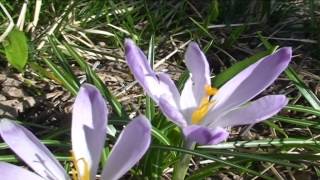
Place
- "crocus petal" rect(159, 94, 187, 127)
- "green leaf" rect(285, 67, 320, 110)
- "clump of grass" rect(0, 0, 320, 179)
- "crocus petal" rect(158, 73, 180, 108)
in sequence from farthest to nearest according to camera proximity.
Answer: "green leaf" rect(285, 67, 320, 110) < "clump of grass" rect(0, 0, 320, 179) < "crocus petal" rect(158, 73, 180, 108) < "crocus petal" rect(159, 94, 187, 127)

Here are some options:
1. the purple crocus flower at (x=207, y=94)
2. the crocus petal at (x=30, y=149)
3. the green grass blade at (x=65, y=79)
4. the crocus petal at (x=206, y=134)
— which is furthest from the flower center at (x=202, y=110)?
the green grass blade at (x=65, y=79)

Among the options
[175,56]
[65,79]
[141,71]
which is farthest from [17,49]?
[141,71]

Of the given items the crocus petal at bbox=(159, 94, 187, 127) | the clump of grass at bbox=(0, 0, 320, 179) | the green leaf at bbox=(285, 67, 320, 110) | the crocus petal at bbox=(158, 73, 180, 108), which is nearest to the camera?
the crocus petal at bbox=(159, 94, 187, 127)

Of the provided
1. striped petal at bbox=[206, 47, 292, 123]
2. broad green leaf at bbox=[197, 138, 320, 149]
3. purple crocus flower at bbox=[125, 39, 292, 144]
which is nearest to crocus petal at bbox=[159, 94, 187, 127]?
purple crocus flower at bbox=[125, 39, 292, 144]

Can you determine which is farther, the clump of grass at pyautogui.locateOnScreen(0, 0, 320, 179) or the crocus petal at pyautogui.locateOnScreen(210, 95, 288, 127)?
the clump of grass at pyautogui.locateOnScreen(0, 0, 320, 179)

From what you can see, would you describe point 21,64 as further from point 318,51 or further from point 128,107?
point 318,51

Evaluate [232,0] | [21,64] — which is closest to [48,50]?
[21,64]

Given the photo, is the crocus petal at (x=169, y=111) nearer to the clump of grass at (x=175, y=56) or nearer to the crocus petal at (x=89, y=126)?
the crocus petal at (x=89, y=126)

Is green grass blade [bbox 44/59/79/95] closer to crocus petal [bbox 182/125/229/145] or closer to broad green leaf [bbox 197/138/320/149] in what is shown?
broad green leaf [bbox 197/138/320/149]
